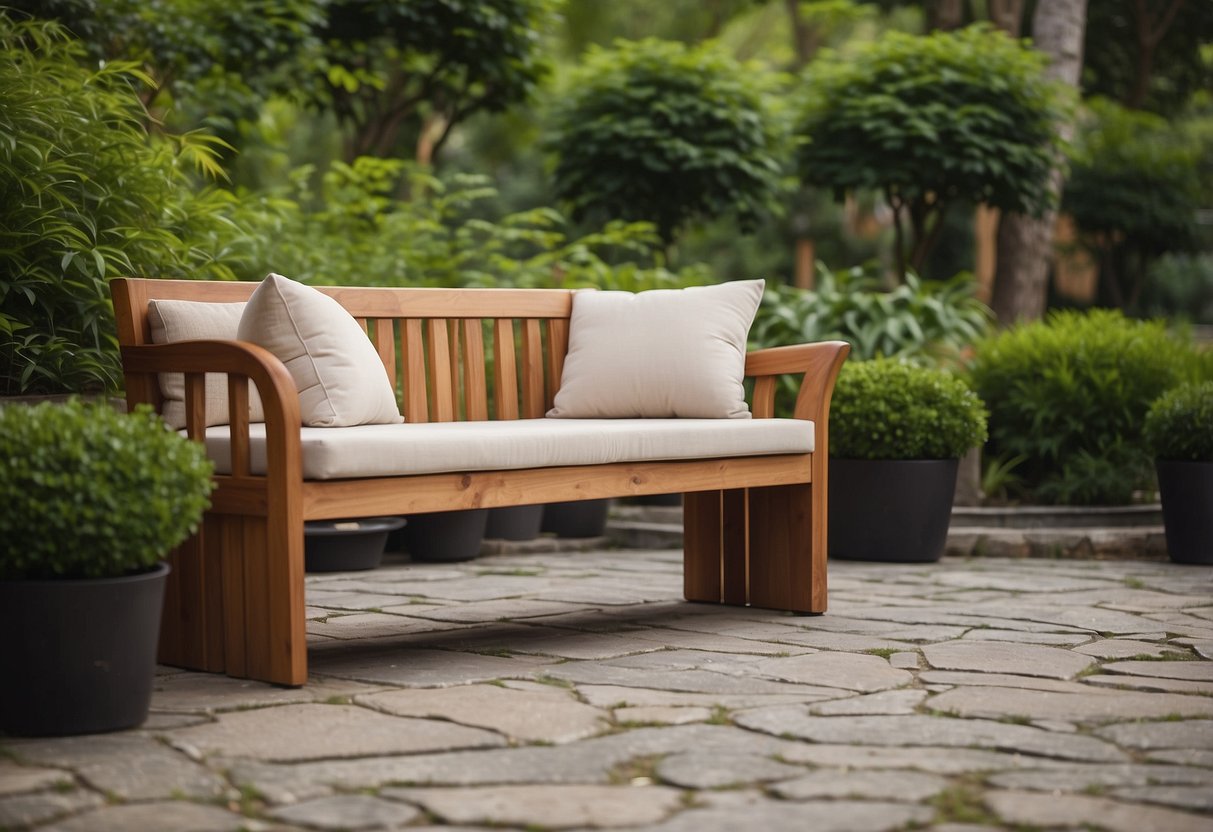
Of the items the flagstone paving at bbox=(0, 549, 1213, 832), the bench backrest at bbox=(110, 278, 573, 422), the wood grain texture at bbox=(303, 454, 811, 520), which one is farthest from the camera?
the bench backrest at bbox=(110, 278, 573, 422)

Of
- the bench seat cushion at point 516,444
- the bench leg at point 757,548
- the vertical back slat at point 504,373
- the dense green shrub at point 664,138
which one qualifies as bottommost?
the bench leg at point 757,548

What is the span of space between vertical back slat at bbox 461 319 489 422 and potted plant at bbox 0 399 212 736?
163cm

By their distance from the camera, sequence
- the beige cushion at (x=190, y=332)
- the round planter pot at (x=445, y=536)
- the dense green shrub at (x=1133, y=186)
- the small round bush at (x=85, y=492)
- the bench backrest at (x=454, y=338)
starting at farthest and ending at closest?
the dense green shrub at (x=1133, y=186)
the round planter pot at (x=445, y=536)
the bench backrest at (x=454, y=338)
the beige cushion at (x=190, y=332)
the small round bush at (x=85, y=492)

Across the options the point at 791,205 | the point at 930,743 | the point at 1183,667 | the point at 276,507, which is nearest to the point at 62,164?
the point at 276,507

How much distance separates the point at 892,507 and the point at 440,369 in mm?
2247

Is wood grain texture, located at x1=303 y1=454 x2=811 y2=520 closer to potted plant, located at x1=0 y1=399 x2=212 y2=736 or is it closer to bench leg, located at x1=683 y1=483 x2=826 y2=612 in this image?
bench leg, located at x1=683 y1=483 x2=826 y2=612

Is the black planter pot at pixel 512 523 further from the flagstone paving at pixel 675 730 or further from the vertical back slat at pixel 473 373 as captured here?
the vertical back slat at pixel 473 373

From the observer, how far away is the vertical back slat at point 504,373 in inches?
179

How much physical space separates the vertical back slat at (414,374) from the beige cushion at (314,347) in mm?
462

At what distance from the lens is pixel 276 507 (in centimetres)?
321

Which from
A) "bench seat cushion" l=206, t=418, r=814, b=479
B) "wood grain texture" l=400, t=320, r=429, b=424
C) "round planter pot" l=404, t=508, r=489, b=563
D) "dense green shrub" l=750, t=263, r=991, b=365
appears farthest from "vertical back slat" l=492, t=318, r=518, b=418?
"dense green shrub" l=750, t=263, r=991, b=365

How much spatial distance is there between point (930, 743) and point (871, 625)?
4.87 feet

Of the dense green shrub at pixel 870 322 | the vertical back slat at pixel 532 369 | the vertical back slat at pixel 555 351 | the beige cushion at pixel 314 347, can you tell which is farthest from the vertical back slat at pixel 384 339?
the dense green shrub at pixel 870 322

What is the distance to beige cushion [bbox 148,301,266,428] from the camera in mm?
3611
